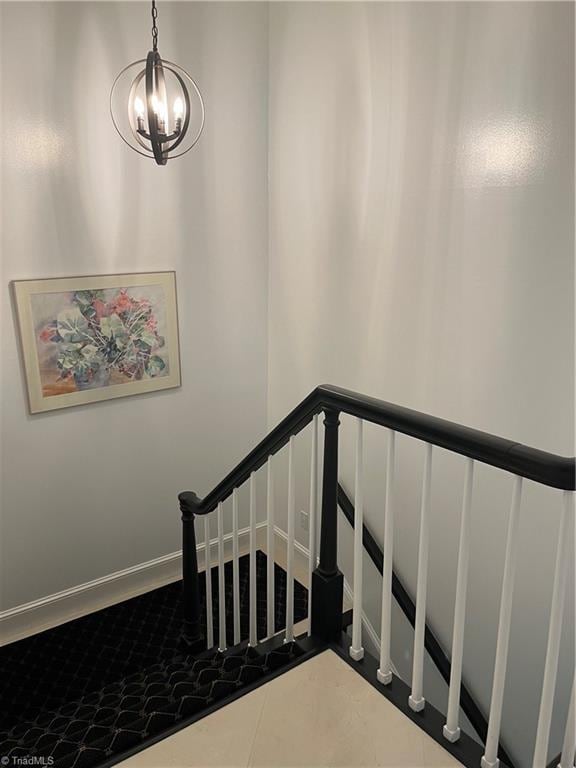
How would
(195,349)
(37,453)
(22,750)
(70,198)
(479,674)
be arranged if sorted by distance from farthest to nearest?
1. (195,349)
2. (37,453)
3. (70,198)
4. (479,674)
5. (22,750)

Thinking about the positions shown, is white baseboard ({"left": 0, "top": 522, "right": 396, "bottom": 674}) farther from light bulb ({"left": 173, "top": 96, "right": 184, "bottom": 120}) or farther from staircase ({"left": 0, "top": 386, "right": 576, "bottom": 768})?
light bulb ({"left": 173, "top": 96, "right": 184, "bottom": 120})

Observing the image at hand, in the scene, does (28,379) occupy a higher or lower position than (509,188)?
lower

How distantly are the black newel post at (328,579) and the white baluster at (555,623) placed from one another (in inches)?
32.8

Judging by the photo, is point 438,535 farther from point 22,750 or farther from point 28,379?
point 28,379

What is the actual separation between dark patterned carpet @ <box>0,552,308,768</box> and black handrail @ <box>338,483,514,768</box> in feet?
2.63

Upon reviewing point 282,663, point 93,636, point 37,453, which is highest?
point 37,453

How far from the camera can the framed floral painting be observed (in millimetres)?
3393

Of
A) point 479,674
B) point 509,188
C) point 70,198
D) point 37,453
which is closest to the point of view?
point 509,188

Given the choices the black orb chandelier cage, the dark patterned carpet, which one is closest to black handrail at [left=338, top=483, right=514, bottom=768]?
the dark patterned carpet

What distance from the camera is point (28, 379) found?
3420mm

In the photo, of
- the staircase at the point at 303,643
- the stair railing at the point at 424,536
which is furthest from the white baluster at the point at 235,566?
the stair railing at the point at 424,536

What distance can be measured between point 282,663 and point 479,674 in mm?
1230

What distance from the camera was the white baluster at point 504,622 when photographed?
1.47m

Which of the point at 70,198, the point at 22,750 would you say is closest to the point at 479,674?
the point at 22,750
